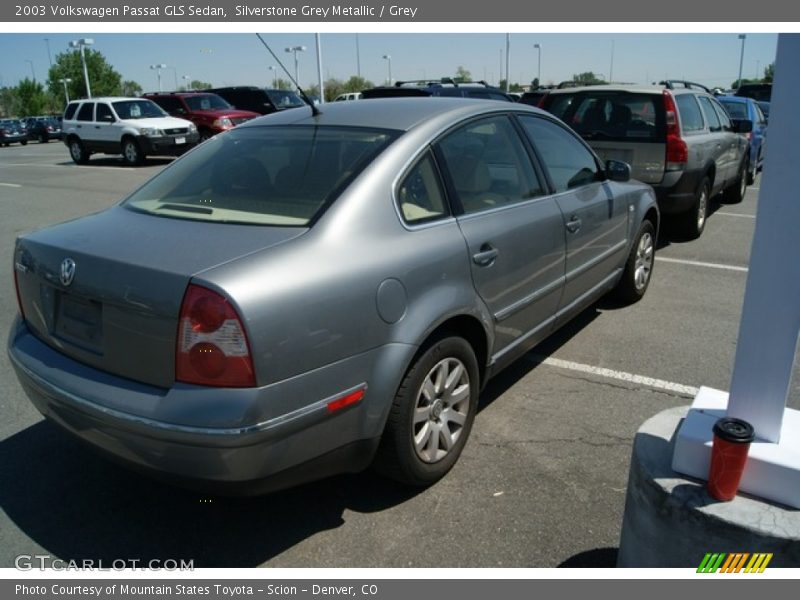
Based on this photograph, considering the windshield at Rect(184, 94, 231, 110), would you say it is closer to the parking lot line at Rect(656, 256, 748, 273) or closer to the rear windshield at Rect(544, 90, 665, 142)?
the rear windshield at Rect(544, 90, 665, 142)

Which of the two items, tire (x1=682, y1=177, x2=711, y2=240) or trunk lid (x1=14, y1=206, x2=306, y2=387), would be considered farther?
tire (x1=682, y1=177, x2=711, y2=240)

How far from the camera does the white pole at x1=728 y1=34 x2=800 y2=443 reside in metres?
1.94

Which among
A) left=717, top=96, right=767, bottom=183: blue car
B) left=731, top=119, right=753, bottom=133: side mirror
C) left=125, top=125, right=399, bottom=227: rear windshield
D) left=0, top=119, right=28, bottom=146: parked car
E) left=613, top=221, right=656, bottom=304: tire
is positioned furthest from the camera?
left=0, top=119, right=28, bottom=146: parked car

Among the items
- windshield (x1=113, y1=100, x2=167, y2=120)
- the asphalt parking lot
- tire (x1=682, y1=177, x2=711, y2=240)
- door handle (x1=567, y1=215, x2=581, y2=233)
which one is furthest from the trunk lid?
windshield (x1=113, y1=100, x2=167, y2=120)

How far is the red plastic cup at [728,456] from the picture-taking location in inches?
76.2

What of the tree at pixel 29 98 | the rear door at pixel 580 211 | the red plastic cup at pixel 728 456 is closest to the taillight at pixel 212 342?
the red plastic cup at pixel 728 456

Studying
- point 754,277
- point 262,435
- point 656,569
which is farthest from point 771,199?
point 262,435

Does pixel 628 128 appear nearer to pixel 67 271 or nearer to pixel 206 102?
pixel 67 271

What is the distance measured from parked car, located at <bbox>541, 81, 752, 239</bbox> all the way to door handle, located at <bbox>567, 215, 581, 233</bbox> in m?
3.46

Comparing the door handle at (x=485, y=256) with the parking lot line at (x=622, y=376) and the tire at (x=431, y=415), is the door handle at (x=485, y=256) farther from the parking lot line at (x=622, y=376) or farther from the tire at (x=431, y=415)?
the parking lot line at (x=622, y=376)

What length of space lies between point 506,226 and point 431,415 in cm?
106

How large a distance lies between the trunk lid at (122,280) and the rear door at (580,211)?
2033 mm

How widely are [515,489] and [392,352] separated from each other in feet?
3.25
